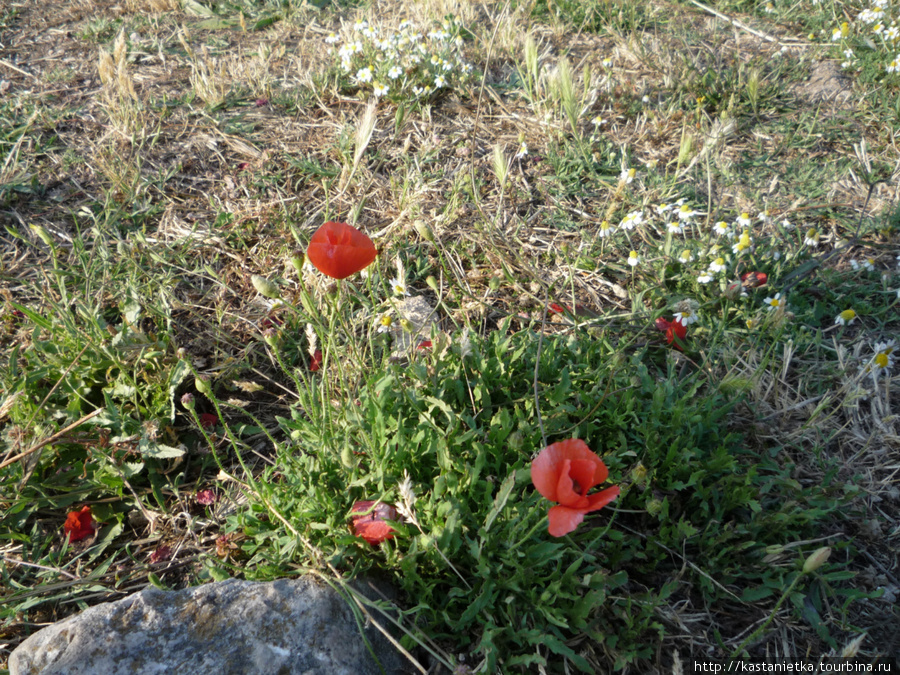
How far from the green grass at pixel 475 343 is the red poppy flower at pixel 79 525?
0.04 meters

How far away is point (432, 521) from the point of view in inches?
61.2

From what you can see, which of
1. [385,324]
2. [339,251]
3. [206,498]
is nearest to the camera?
[339,251]

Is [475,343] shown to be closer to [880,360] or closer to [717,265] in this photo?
[717,265]

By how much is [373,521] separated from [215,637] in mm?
447

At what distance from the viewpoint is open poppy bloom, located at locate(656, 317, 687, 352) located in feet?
7.18

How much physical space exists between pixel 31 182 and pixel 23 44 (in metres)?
2.00

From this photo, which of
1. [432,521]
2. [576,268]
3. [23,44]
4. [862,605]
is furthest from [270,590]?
[23,44]

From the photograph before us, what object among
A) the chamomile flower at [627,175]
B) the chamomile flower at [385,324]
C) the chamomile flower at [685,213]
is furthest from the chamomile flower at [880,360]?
the chamomile flower at [385,324]

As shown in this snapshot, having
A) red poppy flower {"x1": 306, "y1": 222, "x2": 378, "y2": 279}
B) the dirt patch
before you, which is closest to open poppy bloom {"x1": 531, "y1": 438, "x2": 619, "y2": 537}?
red poppy flower {"x1": 306, "y1": 222, "x2": 378, "y2": 279}

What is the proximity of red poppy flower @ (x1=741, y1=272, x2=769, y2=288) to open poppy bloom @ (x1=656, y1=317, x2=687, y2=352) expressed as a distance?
322mm

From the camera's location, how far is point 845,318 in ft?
7.41

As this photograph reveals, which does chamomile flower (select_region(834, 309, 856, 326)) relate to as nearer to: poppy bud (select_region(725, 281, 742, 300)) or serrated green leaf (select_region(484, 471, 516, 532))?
poppy bud (select_region(725, 281, 742, 300))

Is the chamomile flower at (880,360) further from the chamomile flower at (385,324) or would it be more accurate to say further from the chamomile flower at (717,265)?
the chamomile flower at (385,324)

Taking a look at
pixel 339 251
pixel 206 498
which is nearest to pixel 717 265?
pixel 339 251
